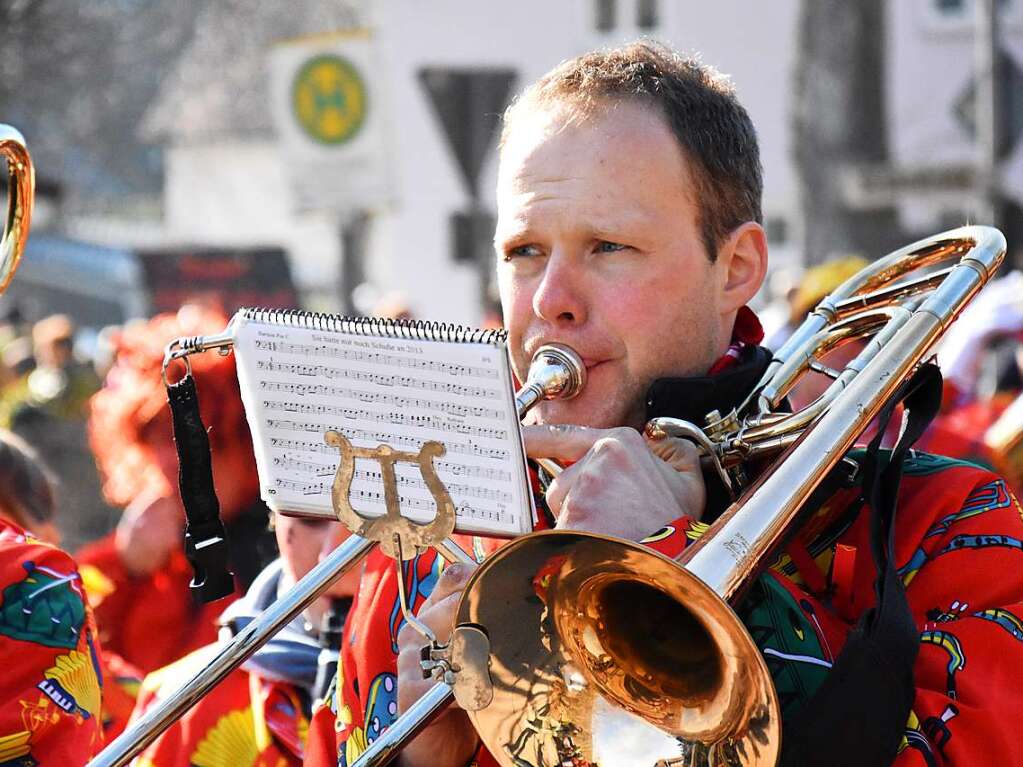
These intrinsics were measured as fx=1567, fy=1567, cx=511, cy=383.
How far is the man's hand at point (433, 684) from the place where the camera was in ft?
6.59

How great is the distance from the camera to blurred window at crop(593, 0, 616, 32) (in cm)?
1750

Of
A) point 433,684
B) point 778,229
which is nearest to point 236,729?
point 433,684

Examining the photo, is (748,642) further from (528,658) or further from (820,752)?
(528,658)

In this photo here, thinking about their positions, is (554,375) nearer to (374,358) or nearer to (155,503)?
(374,358)

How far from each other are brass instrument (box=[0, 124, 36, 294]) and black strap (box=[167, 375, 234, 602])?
51 cm

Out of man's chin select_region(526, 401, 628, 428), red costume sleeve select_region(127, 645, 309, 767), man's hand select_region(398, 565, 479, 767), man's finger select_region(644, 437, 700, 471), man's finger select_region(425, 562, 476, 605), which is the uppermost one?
man's chin select_region(526, 401, 628, 428)

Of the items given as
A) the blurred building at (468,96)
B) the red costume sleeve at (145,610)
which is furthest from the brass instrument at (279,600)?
the blurred building at (468,96)

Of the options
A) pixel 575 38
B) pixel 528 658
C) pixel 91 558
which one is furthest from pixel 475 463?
pixel 575 38

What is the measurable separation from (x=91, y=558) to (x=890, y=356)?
320cm

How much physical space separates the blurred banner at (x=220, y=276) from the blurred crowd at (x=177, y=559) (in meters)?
6.56

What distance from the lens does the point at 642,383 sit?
223 centimetres

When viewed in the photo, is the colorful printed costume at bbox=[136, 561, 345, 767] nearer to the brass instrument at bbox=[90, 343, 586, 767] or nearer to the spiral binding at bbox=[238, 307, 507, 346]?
the brass instrument at bbox=[90, 343, 586, 767]

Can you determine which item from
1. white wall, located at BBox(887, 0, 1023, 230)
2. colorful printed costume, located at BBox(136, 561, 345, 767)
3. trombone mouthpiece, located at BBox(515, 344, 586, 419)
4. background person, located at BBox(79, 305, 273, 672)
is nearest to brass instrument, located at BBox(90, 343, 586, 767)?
trombone mouthpiece, located at BBox(515, 344, 586, 419)

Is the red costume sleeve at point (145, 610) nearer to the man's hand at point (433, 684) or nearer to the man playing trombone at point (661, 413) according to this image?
the man playing trombone at point (661, 413)
